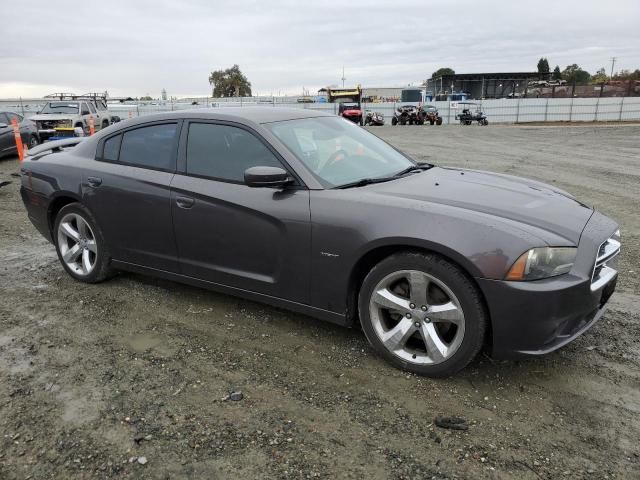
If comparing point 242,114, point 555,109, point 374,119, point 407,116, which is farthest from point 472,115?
point 242,114

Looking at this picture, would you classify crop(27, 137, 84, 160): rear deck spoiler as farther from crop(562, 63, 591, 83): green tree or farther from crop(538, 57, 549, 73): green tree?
crop(538, 57, 549, 73): green tree

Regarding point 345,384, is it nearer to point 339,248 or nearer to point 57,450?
point 339,248

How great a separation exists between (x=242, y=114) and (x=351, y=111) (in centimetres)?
3310

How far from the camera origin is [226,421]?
280 centimetres

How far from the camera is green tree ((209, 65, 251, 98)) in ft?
322

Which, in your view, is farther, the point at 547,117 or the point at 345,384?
the point at 547,117

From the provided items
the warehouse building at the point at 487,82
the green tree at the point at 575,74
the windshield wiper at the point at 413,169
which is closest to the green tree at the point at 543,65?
the green tree at the point at 575,74

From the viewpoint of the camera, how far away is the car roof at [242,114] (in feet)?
12.9

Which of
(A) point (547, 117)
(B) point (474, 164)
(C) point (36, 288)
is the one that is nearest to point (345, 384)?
(C) point (36, 288)

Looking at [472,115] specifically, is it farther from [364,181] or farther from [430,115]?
[364,181]

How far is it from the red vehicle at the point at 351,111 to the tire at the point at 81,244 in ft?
105

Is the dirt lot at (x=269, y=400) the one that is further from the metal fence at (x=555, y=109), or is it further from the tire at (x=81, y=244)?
the metal fence at (x=555, y=109)

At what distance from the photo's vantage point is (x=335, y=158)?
386 centimetres

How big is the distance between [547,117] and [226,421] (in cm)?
3775
